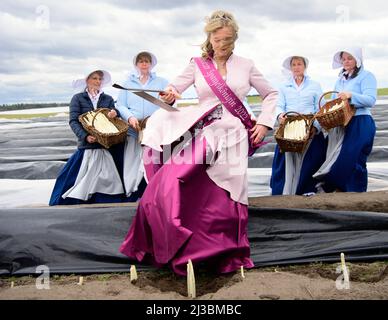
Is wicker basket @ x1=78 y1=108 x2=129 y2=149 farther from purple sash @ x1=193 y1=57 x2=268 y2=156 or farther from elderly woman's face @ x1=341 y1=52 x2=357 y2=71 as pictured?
elderly woman's face @ x1=341 y1=52 x2=357 y2=71

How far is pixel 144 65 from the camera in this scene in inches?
188

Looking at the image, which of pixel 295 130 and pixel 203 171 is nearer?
pixel 203 171

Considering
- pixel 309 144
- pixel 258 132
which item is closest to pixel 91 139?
pixel 309 144

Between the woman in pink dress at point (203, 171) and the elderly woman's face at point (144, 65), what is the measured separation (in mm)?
1589

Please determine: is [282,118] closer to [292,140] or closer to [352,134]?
[292,140]

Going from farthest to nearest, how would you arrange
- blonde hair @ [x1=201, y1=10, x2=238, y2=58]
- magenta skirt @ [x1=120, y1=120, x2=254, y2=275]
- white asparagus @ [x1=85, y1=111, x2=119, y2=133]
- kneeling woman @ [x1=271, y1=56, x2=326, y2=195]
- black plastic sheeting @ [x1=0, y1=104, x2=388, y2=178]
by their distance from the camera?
black plastic sheeting @ [x1=0, y1=104, x2=388, y2=178]
kneeling woman @ [x1=271, y1=56, x2=326, y2=195]
white asparagus @ [x1=85, y1=111, x2=119, y2=133]
blonde hair @ [x1=201, y1=10, x2=238, y2=58]
magenta skirt @ [x1=120, y1=120, x2=254, y2=275]

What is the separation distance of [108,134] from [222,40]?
1679 mm

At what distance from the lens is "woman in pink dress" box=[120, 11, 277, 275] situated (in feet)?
9.61

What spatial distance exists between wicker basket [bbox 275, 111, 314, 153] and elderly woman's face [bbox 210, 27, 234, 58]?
53.5 inches

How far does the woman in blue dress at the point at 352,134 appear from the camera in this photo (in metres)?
4.38

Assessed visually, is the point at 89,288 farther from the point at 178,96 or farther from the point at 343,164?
the point at 343,164

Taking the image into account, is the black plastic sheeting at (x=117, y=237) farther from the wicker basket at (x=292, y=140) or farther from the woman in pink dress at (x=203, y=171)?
the wicker basket at (x=292, y=140)

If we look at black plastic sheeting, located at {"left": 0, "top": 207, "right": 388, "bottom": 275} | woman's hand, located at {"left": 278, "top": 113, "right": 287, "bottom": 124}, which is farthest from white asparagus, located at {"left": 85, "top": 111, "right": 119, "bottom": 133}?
A: woman's hand, located at {"left": 278, "top": 113, "right": 287, "bottom": 124}

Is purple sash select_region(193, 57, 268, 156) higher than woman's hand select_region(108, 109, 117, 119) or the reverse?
higher
